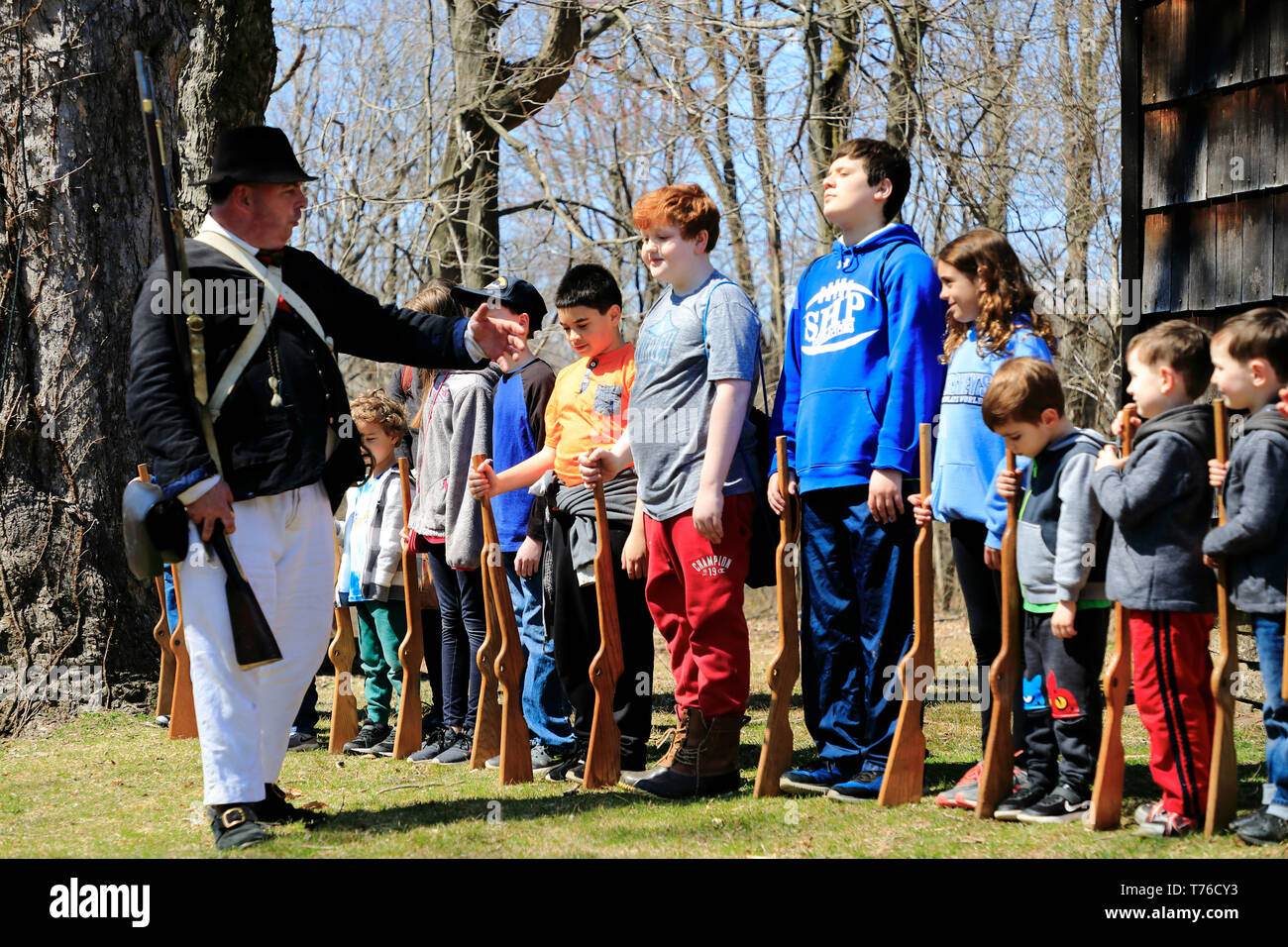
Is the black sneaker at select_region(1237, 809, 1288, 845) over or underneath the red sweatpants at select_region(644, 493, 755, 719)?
underneath

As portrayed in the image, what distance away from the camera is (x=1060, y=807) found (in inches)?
159

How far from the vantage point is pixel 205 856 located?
3.83 m

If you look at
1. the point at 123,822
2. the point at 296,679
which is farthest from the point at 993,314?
the point at 123,822

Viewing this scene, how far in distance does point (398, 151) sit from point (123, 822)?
44.4 ft

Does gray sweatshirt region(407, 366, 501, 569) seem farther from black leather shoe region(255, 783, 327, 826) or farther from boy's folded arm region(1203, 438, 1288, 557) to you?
boy's folded arm region(1203, 438, 1288, 557)

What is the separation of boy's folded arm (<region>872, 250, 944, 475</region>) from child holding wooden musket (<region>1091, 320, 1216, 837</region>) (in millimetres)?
681

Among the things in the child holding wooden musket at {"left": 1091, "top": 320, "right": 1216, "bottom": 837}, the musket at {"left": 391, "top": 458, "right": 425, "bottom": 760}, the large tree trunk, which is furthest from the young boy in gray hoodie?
the large tree trunk

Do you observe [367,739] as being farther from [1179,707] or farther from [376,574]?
[1179,707]

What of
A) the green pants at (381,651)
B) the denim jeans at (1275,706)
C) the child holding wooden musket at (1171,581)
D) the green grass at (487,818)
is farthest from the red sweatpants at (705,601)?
the green pants at (381,651)

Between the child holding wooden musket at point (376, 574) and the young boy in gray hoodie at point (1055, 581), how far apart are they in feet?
10.2

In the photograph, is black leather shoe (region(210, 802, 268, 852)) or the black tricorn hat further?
the black tricorn hat

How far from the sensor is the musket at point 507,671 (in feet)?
16.6
